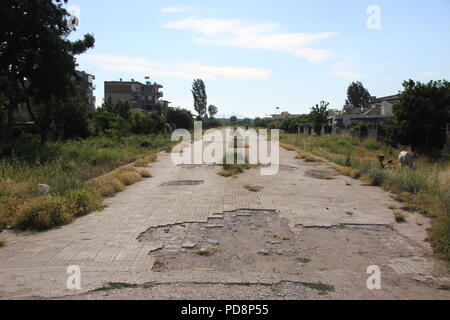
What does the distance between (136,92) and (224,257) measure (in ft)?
300

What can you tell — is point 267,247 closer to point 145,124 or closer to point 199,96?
point 145,124

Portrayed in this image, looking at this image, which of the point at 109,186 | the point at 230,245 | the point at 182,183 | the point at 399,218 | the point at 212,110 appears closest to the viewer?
the point at 230,245

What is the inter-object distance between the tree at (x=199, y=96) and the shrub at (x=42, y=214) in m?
96.0

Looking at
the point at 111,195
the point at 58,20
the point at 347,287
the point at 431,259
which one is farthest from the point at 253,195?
the point at 58,20

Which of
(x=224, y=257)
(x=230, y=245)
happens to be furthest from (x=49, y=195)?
(x=224, y=257)

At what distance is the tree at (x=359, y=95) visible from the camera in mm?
106125

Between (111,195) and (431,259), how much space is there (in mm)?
7786

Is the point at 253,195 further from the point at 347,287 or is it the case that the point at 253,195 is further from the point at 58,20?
the point at 58,20

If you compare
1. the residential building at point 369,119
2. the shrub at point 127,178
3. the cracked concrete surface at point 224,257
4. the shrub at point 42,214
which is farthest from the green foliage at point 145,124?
the shrub at point 42,214

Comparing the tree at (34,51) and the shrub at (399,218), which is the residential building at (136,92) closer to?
the tree at (34,51)

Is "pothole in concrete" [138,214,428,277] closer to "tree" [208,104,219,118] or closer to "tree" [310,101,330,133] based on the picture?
"tree" [310,101,330,133]

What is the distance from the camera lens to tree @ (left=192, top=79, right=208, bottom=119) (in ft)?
340

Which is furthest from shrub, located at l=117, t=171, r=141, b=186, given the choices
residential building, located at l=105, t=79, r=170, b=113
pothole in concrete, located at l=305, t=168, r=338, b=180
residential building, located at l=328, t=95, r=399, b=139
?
residential building, located at l=105, t=79, r=170, b=113

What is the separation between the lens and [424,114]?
26.0 metres
